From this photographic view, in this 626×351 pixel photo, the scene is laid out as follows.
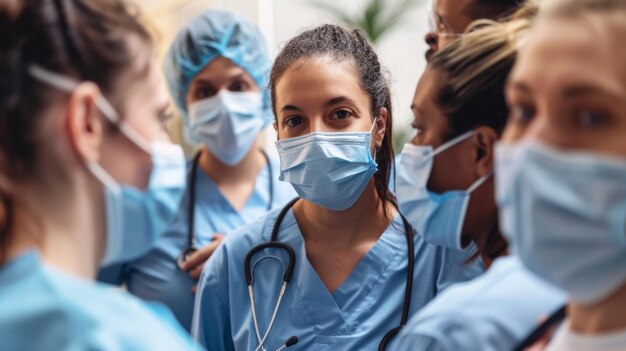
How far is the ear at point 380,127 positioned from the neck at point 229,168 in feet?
2.21

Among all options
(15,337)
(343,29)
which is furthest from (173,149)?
(343,29)

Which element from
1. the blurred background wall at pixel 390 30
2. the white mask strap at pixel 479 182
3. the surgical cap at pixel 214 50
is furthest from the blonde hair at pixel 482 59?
the blurred background wall at pixel 390 30

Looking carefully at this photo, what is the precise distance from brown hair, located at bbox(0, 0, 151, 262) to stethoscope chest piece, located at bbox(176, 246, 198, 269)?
3.81ft

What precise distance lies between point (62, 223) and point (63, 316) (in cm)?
16

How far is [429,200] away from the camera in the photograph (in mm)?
1520

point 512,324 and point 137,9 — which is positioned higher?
point 137,9

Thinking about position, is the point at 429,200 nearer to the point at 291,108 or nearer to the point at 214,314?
the point at 291,108

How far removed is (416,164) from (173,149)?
19.2 inches

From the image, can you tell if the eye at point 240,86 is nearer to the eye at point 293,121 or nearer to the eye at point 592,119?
the eye at point 293,121

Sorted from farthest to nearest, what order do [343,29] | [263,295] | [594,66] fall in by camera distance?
[343,29], [263,295], [594,66]

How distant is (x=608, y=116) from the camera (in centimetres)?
97

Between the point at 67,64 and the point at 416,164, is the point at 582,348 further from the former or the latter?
the point at 67,64

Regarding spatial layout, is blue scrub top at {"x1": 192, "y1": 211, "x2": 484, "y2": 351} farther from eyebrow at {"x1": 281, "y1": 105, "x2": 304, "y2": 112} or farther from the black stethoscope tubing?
the black stethoscope tubing

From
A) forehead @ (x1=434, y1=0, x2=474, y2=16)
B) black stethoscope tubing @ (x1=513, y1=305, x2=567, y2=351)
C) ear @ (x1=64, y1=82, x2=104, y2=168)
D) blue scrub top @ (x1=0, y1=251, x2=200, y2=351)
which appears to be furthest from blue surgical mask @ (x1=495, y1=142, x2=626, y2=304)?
forehead @ (x1=434, y1=0, x2=474, y2=16)
